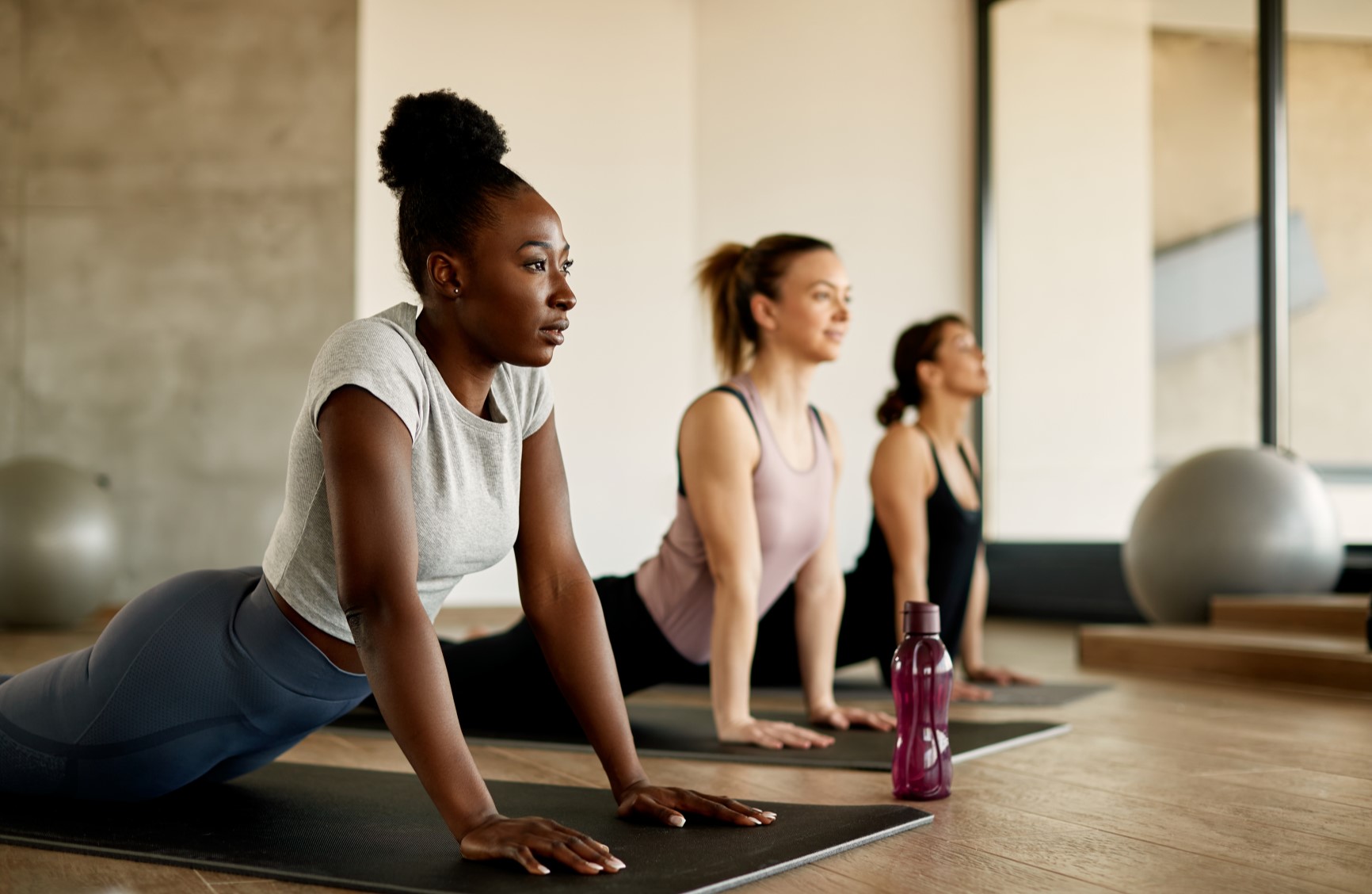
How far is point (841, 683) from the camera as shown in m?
3.35

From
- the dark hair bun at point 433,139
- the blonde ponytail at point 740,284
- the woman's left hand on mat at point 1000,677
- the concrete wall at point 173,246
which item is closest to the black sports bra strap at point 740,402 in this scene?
the blonde ponytail at point 740,284

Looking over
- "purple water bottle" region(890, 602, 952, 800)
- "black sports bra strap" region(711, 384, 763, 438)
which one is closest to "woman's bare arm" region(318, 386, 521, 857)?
"purple water bottle" region(890, 602, 952, 800)

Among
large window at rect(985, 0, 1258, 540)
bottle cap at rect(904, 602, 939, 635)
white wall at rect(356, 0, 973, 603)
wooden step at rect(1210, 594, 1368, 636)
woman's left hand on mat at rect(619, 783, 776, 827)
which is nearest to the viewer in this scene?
woman's left hand on mat at rect(619, 783, 776, 827)

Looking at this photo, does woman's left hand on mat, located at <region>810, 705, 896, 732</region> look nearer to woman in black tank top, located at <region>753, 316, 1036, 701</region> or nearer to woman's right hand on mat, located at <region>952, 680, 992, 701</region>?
woman in black tank top, located at <region>753, 316, 1036, 701</region>

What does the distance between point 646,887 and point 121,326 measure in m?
4.93

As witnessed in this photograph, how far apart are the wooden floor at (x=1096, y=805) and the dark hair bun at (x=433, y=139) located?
777mm

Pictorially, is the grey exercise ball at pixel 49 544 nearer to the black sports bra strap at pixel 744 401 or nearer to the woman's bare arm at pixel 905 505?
the woman's bare arm at pixel 905 505

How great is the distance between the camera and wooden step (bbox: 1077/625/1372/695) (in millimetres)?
3121

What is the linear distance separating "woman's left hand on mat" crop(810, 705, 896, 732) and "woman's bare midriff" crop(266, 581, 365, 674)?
1.10 metres

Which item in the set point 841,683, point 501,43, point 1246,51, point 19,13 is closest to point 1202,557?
point 841,683

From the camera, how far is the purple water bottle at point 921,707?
170 centimetres

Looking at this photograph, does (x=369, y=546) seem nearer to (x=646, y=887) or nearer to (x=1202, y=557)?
(x=646, y=887)

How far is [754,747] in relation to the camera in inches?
86.8

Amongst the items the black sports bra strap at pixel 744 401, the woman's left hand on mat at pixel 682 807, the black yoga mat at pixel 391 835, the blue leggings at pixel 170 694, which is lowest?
the black yoga mat at pixel 391 835
